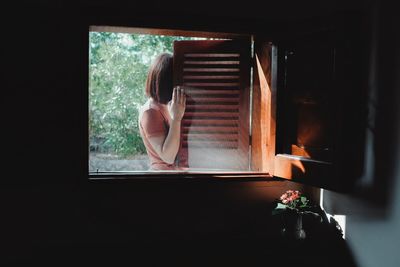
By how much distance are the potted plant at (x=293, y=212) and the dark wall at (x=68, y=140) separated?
43 cm

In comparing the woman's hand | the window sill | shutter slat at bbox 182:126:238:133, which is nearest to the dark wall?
the window sill

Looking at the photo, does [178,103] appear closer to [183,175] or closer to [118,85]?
[118,85]

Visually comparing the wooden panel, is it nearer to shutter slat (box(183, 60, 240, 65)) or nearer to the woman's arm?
shutter slat (box(183, 60, 240, 65))

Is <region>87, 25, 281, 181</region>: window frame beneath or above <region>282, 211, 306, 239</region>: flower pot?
above

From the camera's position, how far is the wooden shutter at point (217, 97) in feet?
8.86

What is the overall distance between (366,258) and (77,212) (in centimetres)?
158

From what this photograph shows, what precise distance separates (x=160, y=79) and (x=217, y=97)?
0.44 metres

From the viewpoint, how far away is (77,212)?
7.77 ft

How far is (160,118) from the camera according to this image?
293 cm

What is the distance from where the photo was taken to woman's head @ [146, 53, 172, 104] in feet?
9.27

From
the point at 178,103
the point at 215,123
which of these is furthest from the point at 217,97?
the point at 178,103

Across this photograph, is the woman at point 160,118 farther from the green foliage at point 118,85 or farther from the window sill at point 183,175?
the window sill at point 183,175

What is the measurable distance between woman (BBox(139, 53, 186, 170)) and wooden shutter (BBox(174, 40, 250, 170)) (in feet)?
0.33

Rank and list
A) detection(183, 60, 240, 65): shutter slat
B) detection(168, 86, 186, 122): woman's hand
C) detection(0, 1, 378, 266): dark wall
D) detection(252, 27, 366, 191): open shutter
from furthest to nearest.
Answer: detection(168, 86, 186, 122): woman's hand
detection(183, 60, 240, 65): shutter slat
detection(0, 1, 378, 266): dark wall
detection(252, 27, 366, 191): open shutter
